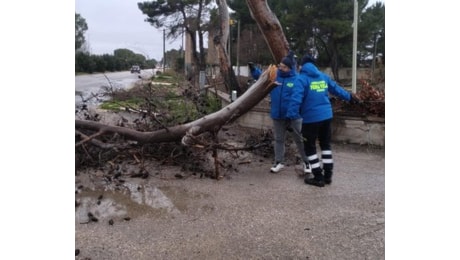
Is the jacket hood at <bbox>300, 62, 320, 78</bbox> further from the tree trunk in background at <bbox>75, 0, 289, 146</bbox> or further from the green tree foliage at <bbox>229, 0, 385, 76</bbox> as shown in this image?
the green tree foliage at <bbox>229, 0, 385, 76</bbox>

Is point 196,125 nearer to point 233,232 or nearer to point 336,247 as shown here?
point 233,232

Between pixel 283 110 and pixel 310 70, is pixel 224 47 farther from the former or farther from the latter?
pixel 310 70

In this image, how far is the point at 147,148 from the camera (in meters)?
4.32

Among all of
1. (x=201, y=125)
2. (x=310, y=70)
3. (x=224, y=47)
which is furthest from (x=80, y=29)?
(x=224, y=47)

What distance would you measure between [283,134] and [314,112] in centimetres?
59

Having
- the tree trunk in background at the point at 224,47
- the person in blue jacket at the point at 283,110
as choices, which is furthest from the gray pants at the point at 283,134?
the tree trunk in background at the point at 224,47

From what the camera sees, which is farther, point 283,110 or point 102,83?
point 283,110

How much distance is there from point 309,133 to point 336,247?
1.62 meters

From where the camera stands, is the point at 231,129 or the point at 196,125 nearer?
the point at 196,125

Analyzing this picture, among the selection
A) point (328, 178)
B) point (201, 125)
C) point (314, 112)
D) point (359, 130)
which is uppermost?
point (314, 112)

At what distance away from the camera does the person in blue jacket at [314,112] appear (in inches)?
156

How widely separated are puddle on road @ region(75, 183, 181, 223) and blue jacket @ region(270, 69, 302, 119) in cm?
149

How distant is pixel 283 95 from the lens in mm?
4199
